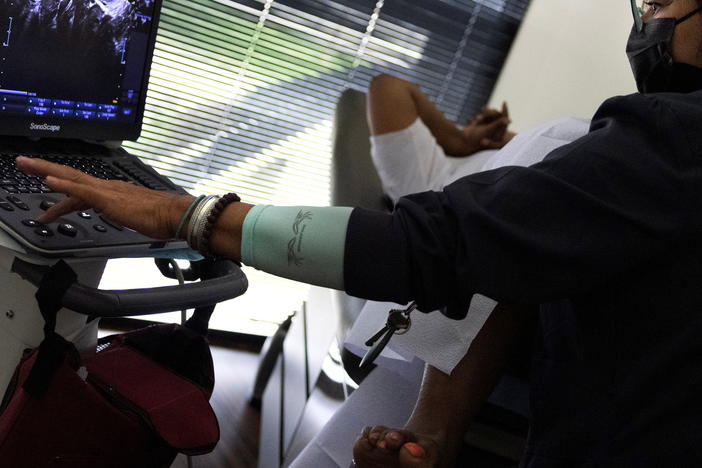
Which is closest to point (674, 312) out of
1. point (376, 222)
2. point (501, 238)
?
point (501, 238)

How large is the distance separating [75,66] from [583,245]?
84 cm

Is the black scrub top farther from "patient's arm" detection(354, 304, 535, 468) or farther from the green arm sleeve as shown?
"patient's arm" detection(354, 304, 535, 468)

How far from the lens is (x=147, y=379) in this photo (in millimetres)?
1153

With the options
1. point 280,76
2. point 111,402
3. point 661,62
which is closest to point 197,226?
point 111,402

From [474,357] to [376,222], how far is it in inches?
19.2

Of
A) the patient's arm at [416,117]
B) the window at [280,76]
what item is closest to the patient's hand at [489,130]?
the patient's arm at [416,117]

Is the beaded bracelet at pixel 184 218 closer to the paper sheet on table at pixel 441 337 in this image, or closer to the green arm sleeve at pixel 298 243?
the green arm sleeve at pixel 298 243

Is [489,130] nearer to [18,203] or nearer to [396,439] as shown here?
[396,439]

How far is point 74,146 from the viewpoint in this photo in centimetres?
128

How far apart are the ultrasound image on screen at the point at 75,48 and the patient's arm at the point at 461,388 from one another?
72cm

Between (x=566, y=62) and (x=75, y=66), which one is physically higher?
(x=566, y=62)

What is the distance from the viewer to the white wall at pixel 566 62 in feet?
8.11

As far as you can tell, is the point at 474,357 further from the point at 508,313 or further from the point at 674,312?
the point at 674,312

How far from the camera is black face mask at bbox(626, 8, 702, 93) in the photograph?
106 cm
